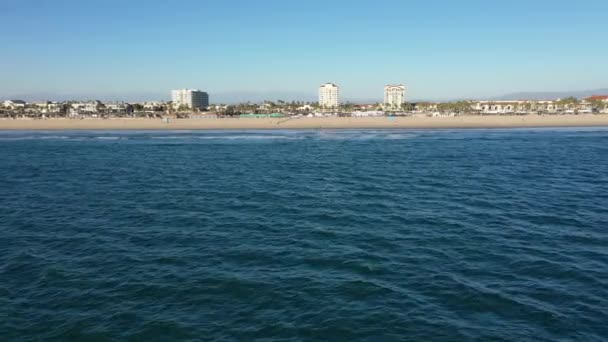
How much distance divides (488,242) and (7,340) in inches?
602

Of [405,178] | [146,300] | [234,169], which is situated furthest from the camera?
[234,169]

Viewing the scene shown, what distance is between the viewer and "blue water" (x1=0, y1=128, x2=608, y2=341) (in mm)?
10914

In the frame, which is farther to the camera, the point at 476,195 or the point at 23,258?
the point at 476,195

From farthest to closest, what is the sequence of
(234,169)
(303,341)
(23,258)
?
(234,169)
(23,258)
(303,341)

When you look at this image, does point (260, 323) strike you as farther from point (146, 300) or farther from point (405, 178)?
point (405, 178)

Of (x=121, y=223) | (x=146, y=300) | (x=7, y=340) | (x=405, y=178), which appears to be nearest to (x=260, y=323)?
(x=146, y=300)

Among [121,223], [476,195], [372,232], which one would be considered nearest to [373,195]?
[476,195]

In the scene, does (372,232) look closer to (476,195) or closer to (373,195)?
(373,195)

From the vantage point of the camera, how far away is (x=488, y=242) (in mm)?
16891

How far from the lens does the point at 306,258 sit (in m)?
15.4

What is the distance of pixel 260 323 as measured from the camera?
10.9 metres

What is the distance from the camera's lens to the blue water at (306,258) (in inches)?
430

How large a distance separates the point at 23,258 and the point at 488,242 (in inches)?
658

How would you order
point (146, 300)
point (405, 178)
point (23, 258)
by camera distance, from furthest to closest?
point (405, 178)
point (23, 258)
point (146, 300)
